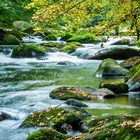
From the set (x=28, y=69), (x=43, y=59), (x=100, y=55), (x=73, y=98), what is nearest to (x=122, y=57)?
(x=100, y=55)

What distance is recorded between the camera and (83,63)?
21.9 meters

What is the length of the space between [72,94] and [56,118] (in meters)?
3.38

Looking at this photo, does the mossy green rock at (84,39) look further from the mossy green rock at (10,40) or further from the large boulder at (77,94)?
the large boulder at (77,94)

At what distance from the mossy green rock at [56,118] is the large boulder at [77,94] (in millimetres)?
2662

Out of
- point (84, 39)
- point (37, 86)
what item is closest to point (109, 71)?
point (37, 86)

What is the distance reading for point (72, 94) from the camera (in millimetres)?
11977

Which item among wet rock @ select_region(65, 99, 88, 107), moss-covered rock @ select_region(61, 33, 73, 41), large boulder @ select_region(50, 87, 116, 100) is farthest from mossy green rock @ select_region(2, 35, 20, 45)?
wet rock @ select_region(65, 99, 88, 107)

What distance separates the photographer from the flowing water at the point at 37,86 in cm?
1004

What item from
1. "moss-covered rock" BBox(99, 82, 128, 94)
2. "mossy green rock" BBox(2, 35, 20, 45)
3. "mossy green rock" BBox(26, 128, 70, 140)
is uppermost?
"mossy green rock" BBox(2, 35, 20, 45)

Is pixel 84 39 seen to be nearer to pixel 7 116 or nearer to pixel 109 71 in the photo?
pixel 109 71

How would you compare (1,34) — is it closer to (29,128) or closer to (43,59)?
(43,59)

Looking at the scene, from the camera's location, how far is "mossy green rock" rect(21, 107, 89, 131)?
8.59m

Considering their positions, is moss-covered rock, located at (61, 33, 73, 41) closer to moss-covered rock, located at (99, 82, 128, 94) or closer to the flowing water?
the flowing water

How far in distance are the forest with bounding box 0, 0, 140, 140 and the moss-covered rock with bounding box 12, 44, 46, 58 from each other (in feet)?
2.83
